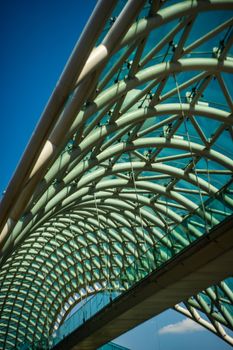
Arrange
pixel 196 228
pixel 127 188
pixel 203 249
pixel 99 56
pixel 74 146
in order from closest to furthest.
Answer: pixel 99 56 → pixel 203 249 → pixel 196 228 → pixel 74 146 → pixel 127 188

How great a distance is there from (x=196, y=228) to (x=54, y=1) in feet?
30.7

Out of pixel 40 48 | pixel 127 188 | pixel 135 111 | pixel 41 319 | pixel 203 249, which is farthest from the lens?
pixel 41 319

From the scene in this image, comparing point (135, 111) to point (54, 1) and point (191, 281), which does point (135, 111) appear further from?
point (191, 281)

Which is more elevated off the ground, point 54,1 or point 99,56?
point 54,1

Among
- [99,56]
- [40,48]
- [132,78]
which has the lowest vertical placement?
[99,56]

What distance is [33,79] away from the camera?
1471 centimetres

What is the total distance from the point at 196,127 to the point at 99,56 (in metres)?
11.9

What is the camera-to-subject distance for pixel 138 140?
70.3 ft

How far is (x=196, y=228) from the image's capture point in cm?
1318

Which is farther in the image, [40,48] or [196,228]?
[40,48]

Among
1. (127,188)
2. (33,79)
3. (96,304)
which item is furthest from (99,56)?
(127,188)

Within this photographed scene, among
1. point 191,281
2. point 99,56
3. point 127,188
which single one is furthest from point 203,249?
point 127,188

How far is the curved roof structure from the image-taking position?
10.7 metres

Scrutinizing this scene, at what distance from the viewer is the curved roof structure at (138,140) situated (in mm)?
10711
